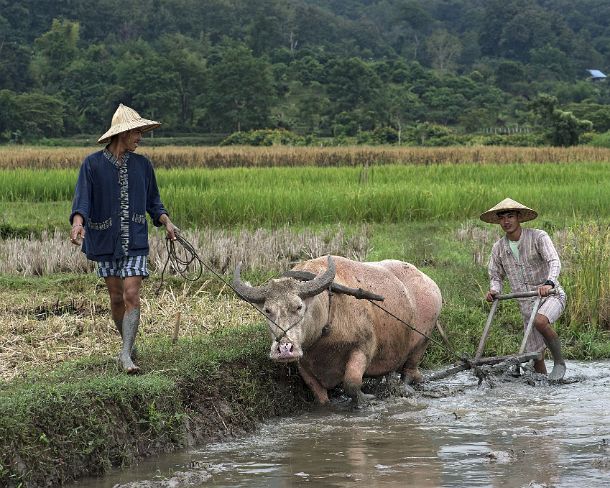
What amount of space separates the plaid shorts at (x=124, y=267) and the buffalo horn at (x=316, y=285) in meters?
0.94

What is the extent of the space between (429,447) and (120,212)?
2249 mm

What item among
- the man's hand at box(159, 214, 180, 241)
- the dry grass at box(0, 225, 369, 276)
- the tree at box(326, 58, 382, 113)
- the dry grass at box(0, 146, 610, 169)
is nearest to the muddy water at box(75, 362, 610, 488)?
the man's hand at box(159, 214, 180, 241)

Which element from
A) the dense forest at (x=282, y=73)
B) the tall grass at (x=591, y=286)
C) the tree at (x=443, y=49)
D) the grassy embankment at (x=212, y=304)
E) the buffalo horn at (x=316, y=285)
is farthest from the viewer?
the tree at (x=443, y=49)

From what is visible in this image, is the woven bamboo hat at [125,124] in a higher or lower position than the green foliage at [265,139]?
higher

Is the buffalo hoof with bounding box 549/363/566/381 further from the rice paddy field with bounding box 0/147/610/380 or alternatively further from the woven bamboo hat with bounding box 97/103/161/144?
the woven bamboo hat with bounding box 97/103/161/144

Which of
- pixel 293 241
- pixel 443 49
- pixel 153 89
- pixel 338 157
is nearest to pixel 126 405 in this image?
pixel 293 241

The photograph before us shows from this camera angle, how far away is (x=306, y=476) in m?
5.77

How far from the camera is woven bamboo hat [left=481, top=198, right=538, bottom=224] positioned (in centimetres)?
767

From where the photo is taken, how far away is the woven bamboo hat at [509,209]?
767cm

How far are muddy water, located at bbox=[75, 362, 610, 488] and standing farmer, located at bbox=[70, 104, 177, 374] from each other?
3.37ft

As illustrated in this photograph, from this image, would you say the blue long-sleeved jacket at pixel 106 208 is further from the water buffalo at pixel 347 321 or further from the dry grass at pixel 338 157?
the dry grass at pixel 338 157

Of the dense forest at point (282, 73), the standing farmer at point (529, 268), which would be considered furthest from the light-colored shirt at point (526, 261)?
the dense forest at point (282, 73)

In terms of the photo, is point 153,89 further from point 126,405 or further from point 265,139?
point 126,405

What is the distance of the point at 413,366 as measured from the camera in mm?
7770
